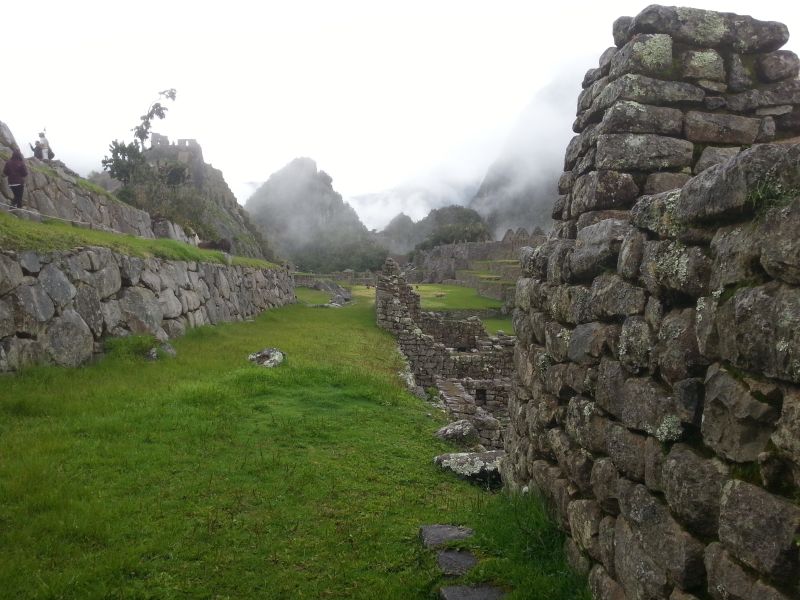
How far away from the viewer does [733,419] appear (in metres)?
2.52

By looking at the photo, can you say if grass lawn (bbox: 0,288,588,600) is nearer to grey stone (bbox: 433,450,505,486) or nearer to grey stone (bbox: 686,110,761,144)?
grey stone (bbox: 433,450,505,486)

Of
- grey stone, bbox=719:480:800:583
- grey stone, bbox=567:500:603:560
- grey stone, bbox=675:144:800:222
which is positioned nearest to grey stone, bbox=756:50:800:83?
grey stone, bbox=675:144:800:222

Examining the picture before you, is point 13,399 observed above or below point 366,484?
above

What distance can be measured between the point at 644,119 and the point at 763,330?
10.4 ft

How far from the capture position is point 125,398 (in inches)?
358

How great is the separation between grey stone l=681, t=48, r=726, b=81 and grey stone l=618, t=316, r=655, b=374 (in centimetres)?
276

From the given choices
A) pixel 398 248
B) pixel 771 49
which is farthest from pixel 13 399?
pixel 398 248

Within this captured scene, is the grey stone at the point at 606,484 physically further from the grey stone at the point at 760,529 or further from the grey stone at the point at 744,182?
the grey stone at the point at 744,182

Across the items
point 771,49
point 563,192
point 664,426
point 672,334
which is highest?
point 771,49

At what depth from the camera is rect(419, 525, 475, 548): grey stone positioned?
4.98m

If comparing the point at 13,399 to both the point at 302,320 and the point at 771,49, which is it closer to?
the point at 771,49

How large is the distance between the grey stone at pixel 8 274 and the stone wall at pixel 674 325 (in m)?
8.49

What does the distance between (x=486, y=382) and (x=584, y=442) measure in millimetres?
12284

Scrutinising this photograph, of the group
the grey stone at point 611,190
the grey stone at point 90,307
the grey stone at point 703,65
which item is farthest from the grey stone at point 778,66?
the grey stone at point 90,307
